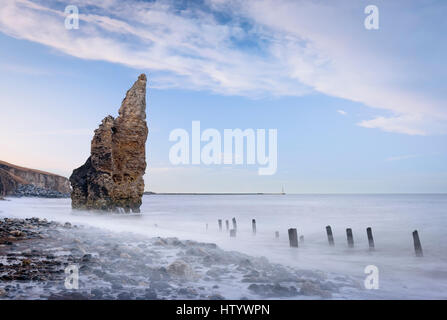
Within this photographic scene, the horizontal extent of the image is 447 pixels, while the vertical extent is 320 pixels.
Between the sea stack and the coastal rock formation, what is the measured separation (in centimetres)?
6509

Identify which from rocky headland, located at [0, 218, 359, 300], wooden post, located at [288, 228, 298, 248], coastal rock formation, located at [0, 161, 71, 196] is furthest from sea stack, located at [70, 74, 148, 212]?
coastal rock formation, located at [0, 161, 71, 196]

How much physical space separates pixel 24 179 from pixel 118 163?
112694 mm

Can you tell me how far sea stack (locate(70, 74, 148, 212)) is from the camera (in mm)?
34531

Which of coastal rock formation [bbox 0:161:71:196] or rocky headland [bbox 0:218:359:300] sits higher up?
coastal rock formation [bbox 0:161:71:196]

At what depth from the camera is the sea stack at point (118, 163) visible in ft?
113

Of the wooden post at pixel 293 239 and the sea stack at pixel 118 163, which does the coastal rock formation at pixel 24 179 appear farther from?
the wooden post at pixel 293 239

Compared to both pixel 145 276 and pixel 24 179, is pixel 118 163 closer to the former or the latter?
pixel 145 276

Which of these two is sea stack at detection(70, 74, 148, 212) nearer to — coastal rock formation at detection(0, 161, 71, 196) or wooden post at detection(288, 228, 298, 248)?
wooden post at detection(288, 228, 298, 248)

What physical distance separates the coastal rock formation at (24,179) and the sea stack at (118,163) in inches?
2563

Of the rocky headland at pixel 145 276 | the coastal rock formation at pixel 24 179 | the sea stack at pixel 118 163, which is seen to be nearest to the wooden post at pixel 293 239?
the rocky headland at pixel 145 276

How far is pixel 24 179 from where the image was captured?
125m
